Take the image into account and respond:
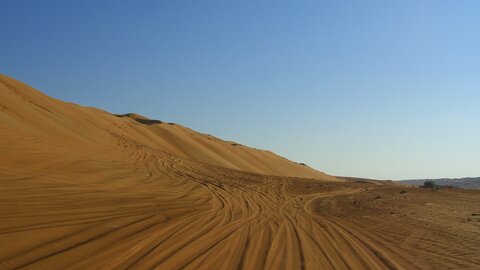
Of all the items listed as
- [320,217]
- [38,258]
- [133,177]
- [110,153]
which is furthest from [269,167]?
[38,258]

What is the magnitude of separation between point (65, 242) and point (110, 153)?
19.5 meters

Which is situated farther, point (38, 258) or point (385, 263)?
point (385, 263)

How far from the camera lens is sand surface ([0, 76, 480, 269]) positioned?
708 centimetres

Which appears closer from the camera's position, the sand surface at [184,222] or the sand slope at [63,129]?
the sand surface at [184,222]

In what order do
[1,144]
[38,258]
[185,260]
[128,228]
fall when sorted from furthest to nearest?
[1,144] → [128,228] → [185,260] → [38,258]

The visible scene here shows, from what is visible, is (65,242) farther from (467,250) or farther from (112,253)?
(467,250)

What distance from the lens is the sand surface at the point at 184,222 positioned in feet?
23.2

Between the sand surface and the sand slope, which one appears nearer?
the sand surface

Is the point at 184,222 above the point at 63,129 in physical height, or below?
below

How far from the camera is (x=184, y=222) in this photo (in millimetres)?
10414

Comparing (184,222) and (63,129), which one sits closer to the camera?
(184,222)

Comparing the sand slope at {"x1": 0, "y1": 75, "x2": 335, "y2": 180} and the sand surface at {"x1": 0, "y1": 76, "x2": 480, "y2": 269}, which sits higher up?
the sand slope at {"x1": 0, "y1": 75, "x2": 335, "y2": 180}

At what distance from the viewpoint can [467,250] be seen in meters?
9.46

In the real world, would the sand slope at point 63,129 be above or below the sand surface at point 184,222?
above
